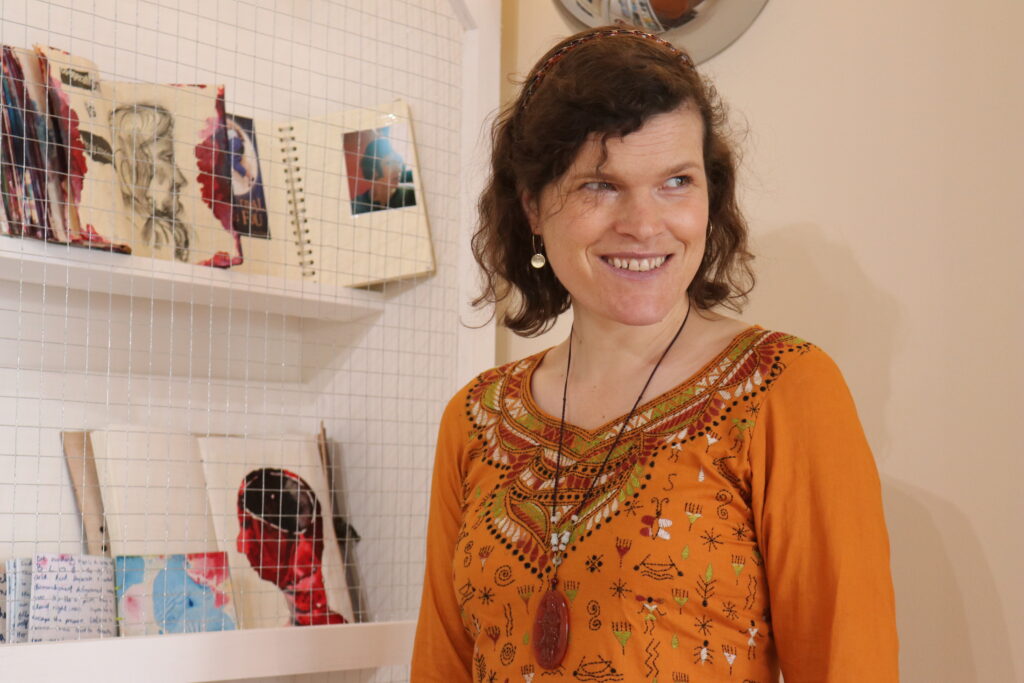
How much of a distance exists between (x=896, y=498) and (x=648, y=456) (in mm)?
404

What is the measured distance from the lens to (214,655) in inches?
56.9

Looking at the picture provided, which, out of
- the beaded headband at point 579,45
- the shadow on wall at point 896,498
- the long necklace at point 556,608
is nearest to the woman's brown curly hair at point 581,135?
the beaded headband at point 579,45

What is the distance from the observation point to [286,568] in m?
1.73

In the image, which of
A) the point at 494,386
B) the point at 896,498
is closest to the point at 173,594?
the point at 494,386

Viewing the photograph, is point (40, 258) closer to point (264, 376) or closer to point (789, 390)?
point (264, 376)

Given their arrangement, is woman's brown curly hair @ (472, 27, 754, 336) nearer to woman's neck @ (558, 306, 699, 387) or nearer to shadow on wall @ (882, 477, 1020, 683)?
woman's neck @ (558, 306, 699, 387)

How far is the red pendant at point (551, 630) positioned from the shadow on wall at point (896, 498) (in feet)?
1.55

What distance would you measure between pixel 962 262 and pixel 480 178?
0.86m

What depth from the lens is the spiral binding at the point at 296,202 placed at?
72.9 inches

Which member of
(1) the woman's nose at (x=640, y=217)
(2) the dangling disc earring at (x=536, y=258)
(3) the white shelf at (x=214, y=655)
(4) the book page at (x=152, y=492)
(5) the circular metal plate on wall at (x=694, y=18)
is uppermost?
(5) the circular metal plate on wall at (x=694, y=18)

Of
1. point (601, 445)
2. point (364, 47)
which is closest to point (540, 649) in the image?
point (601, 445)

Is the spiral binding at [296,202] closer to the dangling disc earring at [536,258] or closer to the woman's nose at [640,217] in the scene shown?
the dangling disc earring at [536,258]

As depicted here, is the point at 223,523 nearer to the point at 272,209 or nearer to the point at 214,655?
the point at 214,655

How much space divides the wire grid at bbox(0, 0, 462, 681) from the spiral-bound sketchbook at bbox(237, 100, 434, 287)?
0.05 ft
